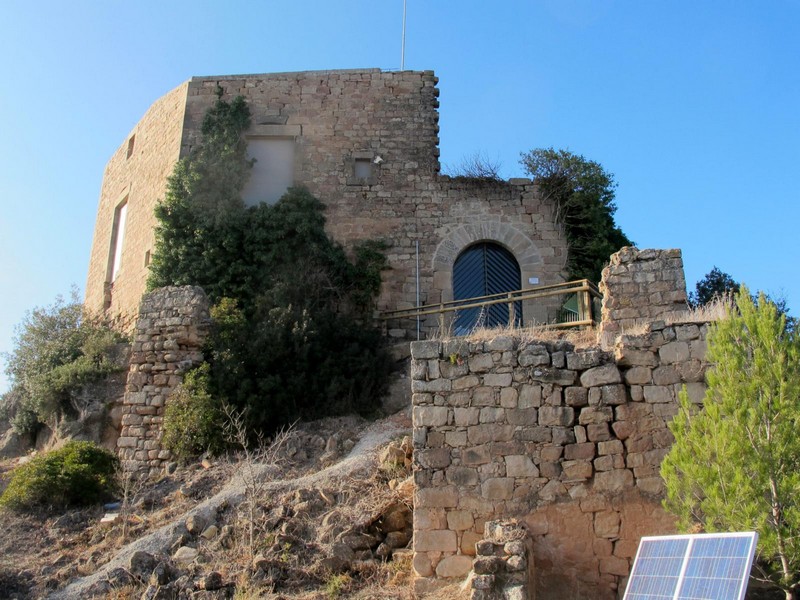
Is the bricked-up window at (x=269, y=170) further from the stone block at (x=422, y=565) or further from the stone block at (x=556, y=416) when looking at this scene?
the stone block at (x=422, y=565)

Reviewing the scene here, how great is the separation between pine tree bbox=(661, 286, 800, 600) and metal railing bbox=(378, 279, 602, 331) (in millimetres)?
4963

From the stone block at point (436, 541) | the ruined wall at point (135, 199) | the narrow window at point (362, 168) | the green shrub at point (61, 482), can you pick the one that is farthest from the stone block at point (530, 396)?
the ruined wall at point (135, 199)

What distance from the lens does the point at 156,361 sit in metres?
12.6

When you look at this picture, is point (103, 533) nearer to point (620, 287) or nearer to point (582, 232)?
point (620, 287)

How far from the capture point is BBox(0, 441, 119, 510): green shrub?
1026cm

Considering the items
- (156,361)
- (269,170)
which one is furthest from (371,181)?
(156,361)

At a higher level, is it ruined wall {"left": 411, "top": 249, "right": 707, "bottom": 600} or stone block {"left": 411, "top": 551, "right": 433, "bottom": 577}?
ruined wall {"left": 411, "top": 249, "right": 707, "bottom": 600}

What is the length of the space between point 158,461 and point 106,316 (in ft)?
22.4

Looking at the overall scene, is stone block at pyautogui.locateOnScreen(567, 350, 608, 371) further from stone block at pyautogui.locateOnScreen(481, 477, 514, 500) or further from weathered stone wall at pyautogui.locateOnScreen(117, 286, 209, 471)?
weathered stone wall at pyautogui.locateOnScreen(117, 286, 209, 471)

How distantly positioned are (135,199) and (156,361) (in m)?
6.77

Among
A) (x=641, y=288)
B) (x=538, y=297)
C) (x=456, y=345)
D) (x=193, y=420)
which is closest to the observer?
(x=456, y=345)

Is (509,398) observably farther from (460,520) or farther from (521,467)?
(460,520)

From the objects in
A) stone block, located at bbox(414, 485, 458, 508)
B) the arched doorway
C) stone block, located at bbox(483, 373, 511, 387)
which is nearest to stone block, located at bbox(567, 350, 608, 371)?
stone block, located at bbox(483, 373, 511, 387)

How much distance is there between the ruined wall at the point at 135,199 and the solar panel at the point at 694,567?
12817 millimetres
